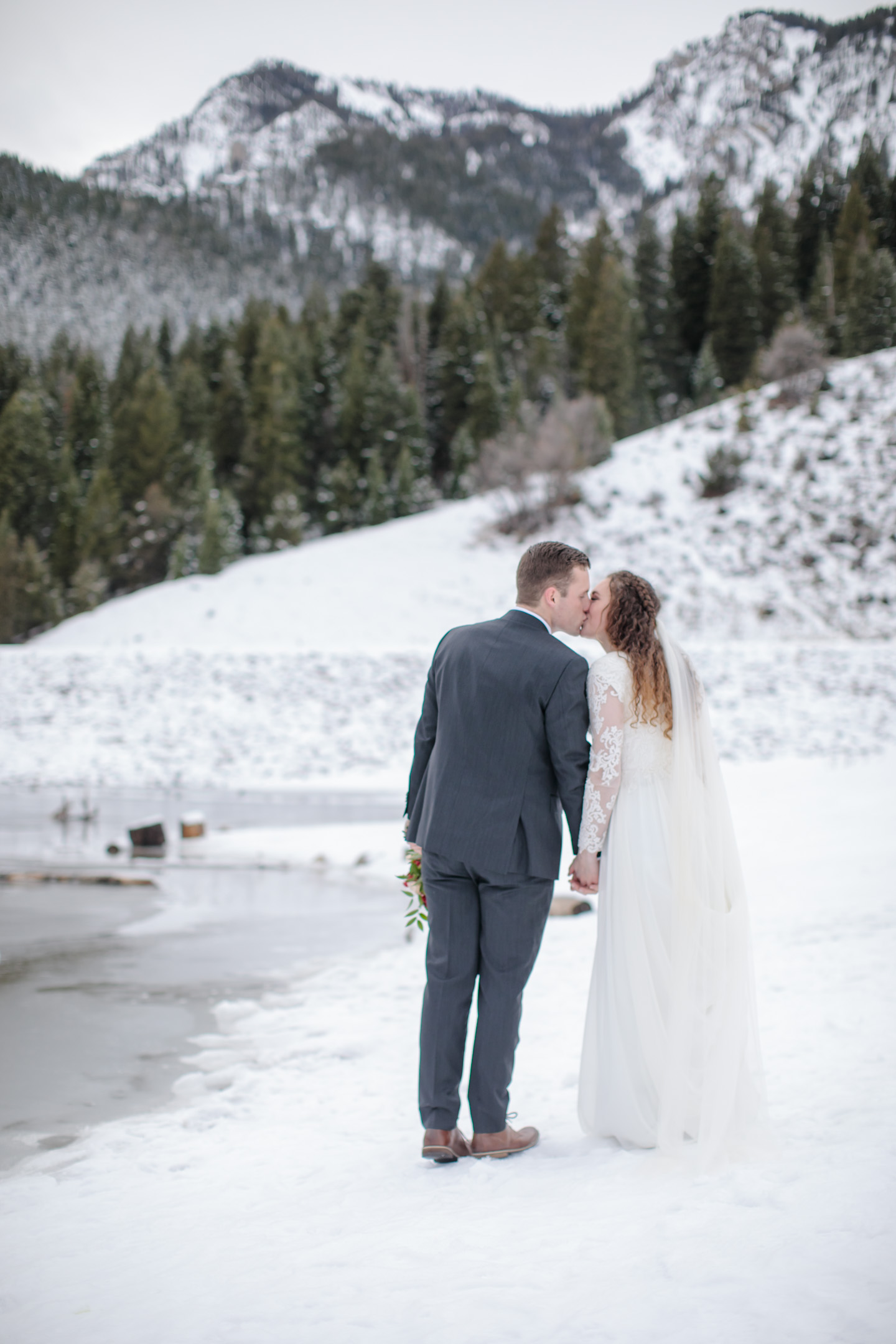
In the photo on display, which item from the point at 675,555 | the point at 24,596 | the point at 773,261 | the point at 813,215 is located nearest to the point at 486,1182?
the point at 675,555

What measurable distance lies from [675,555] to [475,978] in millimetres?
31154

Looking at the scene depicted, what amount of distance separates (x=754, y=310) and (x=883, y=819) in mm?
46083

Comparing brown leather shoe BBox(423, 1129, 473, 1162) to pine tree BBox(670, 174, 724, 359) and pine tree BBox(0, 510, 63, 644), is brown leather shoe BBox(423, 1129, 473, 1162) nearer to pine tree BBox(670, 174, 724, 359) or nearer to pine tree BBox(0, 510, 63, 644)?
pine tree BBox(0, 510, 63, 644)

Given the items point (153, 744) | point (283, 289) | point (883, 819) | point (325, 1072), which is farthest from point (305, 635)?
point (283, 289)

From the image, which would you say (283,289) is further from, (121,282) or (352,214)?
(352,214)

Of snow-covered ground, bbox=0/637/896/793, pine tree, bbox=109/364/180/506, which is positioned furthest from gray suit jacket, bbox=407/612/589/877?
pine tree, bbox=109/364/180/506

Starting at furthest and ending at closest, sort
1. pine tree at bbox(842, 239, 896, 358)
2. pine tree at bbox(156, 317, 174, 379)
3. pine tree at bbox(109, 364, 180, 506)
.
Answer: pine tree at bbox(156, 317, 174, 379), pine tree at bbox(109, 364, 180, 506), pine tree at bbox(842, 239, 896, 358)

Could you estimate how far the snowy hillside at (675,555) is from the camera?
2941 cm

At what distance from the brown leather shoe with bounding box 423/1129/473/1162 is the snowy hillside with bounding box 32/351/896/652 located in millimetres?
23516

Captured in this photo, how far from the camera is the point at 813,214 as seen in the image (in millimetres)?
55938

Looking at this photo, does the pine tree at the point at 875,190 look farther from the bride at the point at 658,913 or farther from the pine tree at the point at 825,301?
the bride at the point at 658,913

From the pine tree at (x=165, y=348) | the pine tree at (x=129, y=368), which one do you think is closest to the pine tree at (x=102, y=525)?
the pine tree at (x=129, y=368)

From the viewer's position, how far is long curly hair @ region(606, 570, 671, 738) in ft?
10.0

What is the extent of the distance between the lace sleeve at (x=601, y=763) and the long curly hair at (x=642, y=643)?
0.11m
